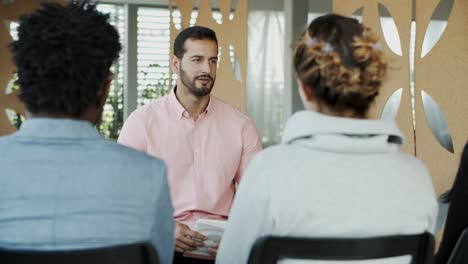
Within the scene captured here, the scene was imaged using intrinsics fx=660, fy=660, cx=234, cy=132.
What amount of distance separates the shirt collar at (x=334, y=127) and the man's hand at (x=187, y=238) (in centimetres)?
91

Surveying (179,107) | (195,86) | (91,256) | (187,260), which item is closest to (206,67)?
(195,86)

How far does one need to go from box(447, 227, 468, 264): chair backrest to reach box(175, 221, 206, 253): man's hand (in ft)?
3.13

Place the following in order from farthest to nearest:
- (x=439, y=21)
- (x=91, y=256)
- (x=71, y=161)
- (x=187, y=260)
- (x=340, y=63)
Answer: (x=439, y=21) < (x=187, y=260) < (x=340, y=63) < (x=71, y=161) < (x=91, y=256)

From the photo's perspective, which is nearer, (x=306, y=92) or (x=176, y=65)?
(x=306, y=92)

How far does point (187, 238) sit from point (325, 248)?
1.06 m

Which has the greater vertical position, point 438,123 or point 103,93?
point 103,93

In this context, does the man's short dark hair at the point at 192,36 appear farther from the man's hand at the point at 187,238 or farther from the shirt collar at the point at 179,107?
the man's hand at the point at 187,238

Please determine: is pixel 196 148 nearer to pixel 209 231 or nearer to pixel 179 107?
pixel 179 107

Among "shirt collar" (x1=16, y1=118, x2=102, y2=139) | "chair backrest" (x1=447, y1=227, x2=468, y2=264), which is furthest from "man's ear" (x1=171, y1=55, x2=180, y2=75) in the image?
"chair backrest" (x1=447, y1=227, x2=468, y2=264)

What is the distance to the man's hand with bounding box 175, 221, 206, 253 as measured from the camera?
2.33 metres

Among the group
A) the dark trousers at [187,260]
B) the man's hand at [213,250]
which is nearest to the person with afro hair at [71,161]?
the man's hand at [213,250]

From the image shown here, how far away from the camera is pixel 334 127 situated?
147 cm

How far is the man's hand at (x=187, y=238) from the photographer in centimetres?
233

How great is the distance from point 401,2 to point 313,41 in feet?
7.36
